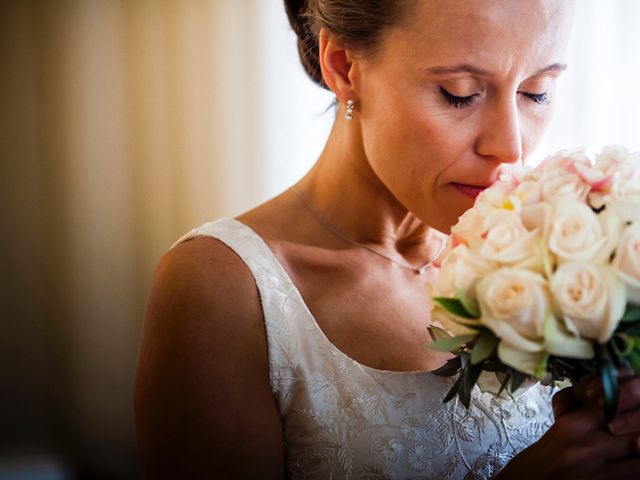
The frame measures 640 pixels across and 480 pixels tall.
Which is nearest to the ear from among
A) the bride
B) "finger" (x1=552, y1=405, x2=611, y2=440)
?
the bride

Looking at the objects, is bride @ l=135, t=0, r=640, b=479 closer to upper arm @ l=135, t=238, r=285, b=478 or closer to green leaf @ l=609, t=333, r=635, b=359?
upper arm @ l=135, t=238, r=285, b=478

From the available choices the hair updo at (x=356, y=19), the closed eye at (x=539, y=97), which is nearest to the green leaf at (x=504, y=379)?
the closed eye at (x=539, y=97)

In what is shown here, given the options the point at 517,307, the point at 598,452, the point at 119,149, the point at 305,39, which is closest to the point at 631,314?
the point at 517,307

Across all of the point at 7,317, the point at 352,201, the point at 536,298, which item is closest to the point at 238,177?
the point at 7,317

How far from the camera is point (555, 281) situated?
2.95ft

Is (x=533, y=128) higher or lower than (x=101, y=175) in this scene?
higher

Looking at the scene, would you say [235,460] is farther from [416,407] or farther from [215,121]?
[215,121]

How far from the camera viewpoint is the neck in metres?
1.62

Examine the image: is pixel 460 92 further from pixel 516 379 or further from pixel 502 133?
pixel 516 379

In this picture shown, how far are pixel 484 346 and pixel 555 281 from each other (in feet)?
0.43

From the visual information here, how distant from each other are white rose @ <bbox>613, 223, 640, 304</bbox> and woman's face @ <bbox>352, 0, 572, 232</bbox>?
0.41 metres

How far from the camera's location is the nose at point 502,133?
129 centimetres

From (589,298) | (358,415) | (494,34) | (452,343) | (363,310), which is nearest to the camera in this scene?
(589,298)

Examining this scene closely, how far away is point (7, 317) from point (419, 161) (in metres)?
2.32
